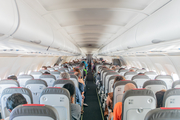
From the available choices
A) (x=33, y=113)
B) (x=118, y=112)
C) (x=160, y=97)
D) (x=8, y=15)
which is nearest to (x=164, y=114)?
(x=118, y=112)

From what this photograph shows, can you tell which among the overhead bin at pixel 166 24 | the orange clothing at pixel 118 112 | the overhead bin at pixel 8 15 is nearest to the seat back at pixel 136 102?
the orange clothing at pixel 118 112

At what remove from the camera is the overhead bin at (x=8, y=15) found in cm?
137

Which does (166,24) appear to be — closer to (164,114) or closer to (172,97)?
(164,114)

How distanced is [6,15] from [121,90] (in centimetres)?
322

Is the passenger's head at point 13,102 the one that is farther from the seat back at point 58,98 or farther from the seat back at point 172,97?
the seat back at point 172,97

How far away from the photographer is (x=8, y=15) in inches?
58.1

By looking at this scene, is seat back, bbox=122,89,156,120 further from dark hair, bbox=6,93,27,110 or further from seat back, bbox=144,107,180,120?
dark hair, bbox=6,93,27,110

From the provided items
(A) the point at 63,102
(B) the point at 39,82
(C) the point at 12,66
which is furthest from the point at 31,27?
(C) the point at 12,66

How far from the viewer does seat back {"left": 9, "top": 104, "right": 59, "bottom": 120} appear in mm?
1487

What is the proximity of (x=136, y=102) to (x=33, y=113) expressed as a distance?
1836 millimetres

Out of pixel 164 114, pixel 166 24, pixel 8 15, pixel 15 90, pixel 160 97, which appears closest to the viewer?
pixel 164 114

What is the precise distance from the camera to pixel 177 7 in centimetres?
171

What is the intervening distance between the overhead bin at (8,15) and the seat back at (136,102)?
86.1 inches

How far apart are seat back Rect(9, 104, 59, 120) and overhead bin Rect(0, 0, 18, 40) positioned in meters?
1.05
